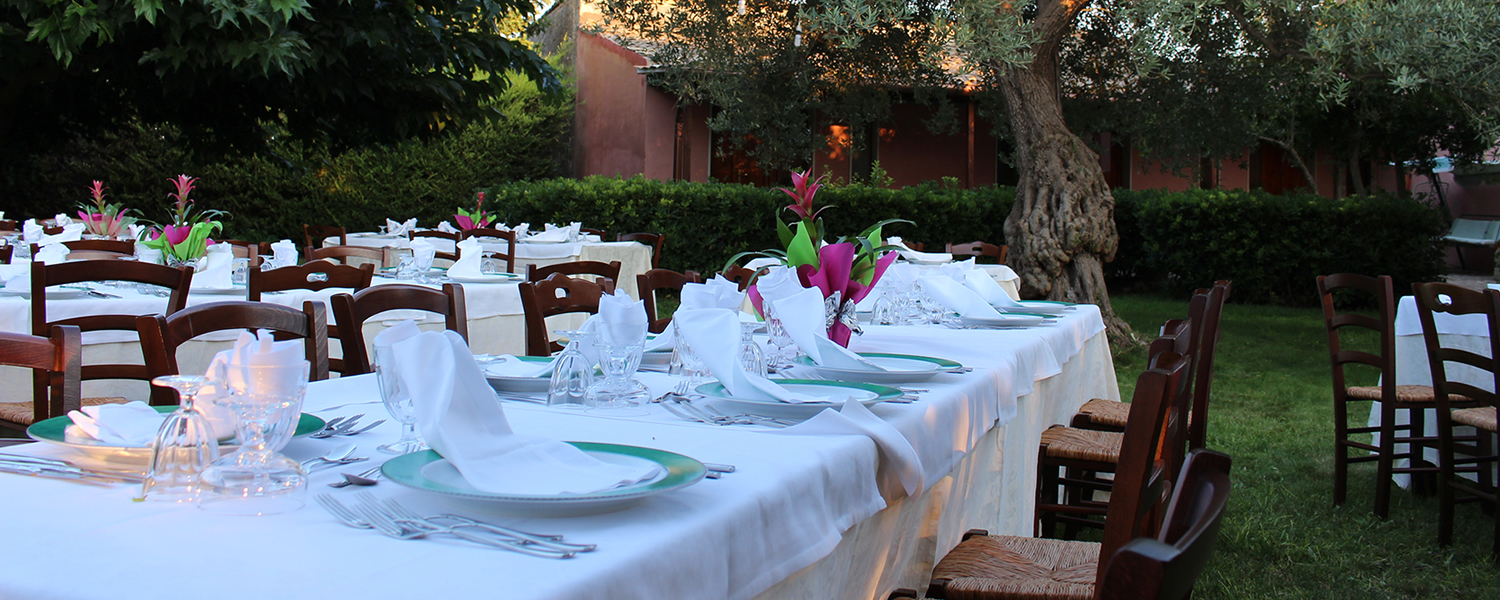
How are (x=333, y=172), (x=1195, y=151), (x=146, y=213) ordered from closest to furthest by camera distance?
(x=1195, y=151) → (x=146, y=213) → (x=333, y=172)

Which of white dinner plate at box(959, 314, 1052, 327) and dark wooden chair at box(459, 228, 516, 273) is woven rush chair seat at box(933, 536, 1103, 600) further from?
dark wooden chair at box(459, 228, 516, 273)

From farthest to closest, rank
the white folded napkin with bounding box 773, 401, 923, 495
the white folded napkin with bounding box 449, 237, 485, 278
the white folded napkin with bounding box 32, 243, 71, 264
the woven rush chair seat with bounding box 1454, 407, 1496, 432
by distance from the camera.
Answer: the white folded napkin with bounding box 449, 237, 485, 278
the white folded napkin with bounding box 32, 243, 71, 264
the woven rush chair seat with bounding box 1454, 407, 1496, 432
the white folded napkin with bounding box 773, 401, 923, 495

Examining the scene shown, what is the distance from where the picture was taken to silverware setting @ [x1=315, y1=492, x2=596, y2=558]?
40.8 inches

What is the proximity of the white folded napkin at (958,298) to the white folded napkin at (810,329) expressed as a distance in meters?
1.28

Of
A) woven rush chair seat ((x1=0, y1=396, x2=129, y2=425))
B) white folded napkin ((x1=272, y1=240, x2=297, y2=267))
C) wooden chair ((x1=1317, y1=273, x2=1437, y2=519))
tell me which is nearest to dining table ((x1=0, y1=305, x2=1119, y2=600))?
woven rush chair seat ((x1=0, y1=396, x2=129, y2=425))

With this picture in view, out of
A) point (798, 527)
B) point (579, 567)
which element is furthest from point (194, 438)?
point (798, 527)

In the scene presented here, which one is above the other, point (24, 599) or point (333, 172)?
point (333, 172)

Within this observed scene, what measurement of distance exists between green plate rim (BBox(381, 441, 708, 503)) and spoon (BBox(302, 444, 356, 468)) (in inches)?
6.6

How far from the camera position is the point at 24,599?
0.91 meters

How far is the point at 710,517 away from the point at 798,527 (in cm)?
22

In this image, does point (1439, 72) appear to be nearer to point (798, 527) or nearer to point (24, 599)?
point (798, 527)

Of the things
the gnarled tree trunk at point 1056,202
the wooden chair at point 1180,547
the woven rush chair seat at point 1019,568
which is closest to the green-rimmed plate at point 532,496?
the wooden chair at point 1180,547

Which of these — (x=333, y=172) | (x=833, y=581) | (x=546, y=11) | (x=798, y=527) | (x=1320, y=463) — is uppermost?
(x=546, y=11)

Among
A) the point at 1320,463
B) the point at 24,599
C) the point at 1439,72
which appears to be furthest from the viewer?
the point at 1439,72
